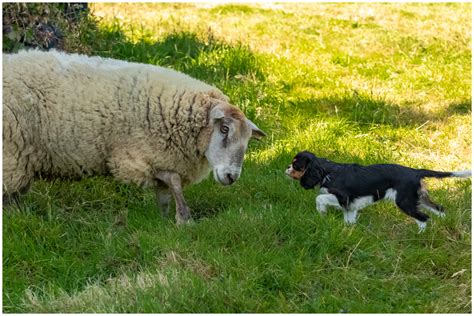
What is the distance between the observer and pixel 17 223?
5.27m

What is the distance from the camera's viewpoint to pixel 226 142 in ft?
18.8

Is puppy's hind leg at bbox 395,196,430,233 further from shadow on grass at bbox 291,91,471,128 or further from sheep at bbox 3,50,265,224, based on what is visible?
shadow on grass at bbox 291,91,471,128

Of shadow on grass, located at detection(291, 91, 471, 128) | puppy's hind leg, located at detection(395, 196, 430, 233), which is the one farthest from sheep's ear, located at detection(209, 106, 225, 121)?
shadow on grass, located at detection(291, 91, 471, 128)

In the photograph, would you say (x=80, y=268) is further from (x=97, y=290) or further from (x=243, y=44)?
(x=243, y=44)

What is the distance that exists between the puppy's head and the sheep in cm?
42

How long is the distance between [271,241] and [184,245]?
58cm

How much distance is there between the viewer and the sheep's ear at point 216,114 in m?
5.68

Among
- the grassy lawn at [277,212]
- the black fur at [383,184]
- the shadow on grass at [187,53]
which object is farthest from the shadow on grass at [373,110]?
the black fur at [383,184]

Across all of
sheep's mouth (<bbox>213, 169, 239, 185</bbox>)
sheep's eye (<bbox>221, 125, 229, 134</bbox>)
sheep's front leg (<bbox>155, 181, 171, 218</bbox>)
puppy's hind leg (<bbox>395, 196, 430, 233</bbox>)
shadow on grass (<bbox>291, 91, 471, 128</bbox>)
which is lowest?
sheep's front leg (<bbox>155, 181, 171, 218</bbox>)

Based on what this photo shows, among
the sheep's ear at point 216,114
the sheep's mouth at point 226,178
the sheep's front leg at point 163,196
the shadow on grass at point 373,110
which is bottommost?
the sheep's front leg at point 163,196

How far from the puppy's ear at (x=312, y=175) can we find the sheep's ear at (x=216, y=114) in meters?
0.75

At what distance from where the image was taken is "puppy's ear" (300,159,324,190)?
221 inches

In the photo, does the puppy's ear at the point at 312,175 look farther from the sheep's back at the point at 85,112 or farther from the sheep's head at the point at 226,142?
the sheep's back at the point at 85,112

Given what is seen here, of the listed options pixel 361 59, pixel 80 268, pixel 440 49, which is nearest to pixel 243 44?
pixel 361 59
